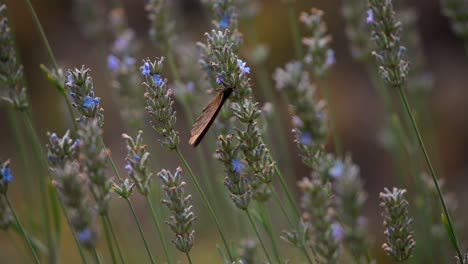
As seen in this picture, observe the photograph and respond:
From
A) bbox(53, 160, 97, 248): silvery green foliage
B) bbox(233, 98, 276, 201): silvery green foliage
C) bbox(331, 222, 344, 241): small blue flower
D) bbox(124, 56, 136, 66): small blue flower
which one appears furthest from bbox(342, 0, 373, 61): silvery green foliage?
bbox(53, 160, 97, 248): silvery green foliage

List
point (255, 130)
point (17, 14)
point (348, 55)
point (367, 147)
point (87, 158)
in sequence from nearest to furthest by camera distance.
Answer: point (87, 158) → point (255, 130) → point (367, 147) → point (348, 55) → point (17, 14)

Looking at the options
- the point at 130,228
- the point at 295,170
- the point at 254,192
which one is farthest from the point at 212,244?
the point at 254,192

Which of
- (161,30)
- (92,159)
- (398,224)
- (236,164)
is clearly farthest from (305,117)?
(161,30)

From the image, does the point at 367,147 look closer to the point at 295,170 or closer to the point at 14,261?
the point at 295,170

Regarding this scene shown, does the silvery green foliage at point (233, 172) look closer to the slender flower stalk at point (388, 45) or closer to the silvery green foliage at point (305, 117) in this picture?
the silvery green foliage at point (305, 117)

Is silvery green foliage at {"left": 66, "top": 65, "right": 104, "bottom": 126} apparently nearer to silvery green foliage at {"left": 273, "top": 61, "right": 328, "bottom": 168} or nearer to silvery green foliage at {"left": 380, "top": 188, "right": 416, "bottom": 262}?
silvery green foliage at {"left": 273, "top": 61, "right": 328, "bottom": 168}

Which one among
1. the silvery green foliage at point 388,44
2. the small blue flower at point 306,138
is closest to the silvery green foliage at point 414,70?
the silvery green foliage at point 388,44
